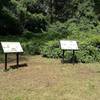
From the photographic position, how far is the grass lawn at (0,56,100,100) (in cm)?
870

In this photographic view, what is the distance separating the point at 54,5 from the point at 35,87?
75.1 feet

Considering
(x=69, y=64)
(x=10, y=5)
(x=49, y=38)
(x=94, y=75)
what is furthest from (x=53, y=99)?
(x=10, y=5)

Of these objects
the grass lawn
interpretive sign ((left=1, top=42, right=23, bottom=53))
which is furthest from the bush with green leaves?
interpretive sign ((left=1, top=42, right=23, bottom=53))

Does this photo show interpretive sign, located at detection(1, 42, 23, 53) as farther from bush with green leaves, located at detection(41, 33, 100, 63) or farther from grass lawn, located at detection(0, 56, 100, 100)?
bush with green leaves, located at detection(41, 33, 100, 63)

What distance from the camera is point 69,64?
14.3 metres

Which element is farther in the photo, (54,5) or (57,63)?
(54,5)

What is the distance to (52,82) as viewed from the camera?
10.4 metres

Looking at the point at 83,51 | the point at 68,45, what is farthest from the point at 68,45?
the point at 83,51

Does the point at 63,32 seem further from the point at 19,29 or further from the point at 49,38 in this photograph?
the point at 19,29

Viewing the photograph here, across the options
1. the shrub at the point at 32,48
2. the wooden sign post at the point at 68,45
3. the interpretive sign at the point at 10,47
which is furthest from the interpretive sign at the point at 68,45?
the shrub at the point at 32,48

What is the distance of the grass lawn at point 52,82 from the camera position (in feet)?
28.6

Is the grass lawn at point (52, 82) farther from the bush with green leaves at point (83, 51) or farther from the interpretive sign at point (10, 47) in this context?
the bush with green leaves at point (83, 51)

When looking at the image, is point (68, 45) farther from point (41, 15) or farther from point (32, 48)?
point (41, 15)

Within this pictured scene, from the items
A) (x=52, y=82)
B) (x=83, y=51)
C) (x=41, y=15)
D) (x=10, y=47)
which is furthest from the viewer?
(x=41, y=15)
